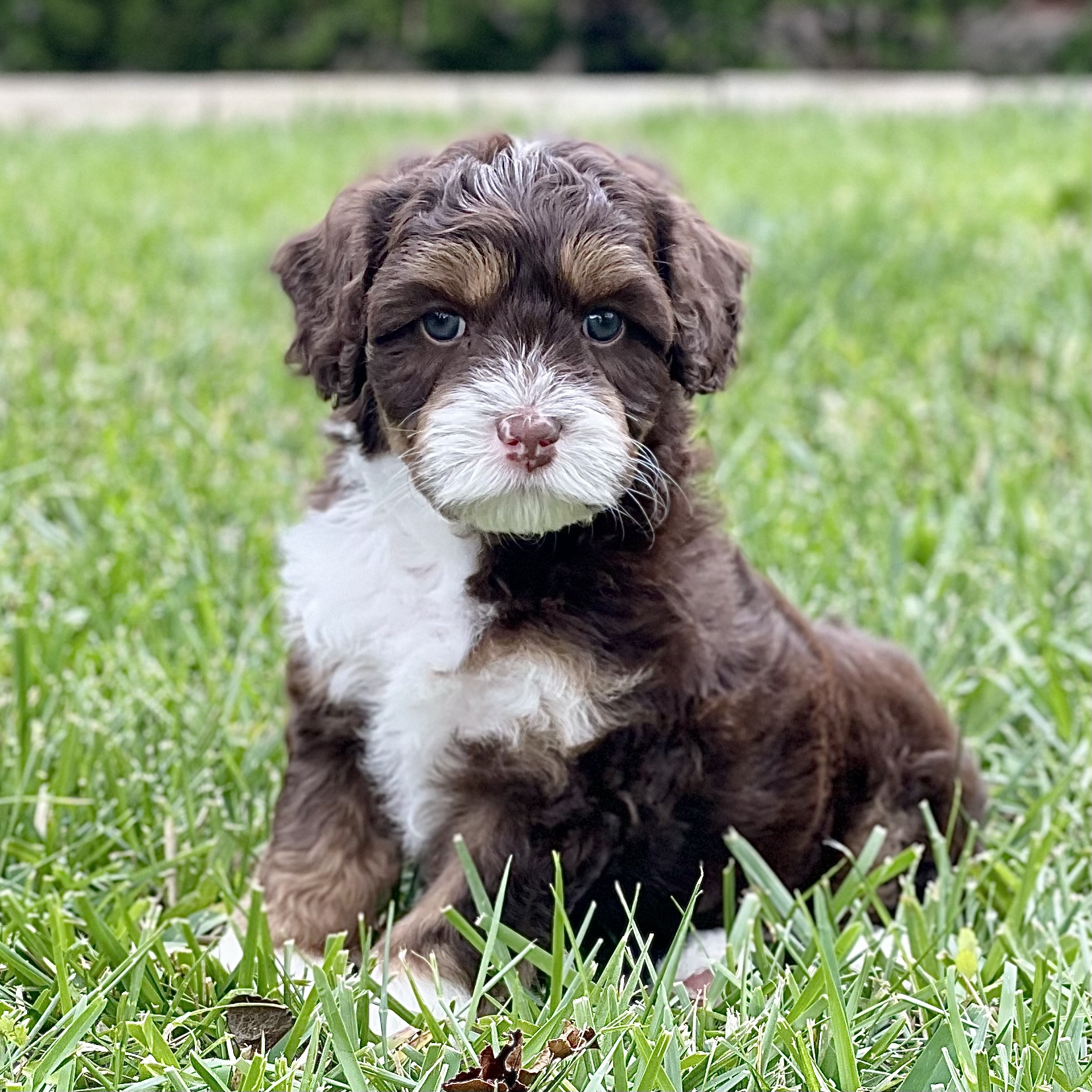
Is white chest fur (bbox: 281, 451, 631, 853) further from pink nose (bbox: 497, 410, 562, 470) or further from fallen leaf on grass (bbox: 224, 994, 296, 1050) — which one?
fallen leaf on grass (bbox: 224, 994, 296, 1050)

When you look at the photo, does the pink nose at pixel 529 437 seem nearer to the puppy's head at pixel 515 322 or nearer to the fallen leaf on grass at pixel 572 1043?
the puppy's head at pixel 515 322

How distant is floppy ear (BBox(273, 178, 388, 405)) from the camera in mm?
3021

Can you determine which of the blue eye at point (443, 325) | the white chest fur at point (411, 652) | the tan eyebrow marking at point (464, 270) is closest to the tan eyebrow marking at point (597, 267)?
the tan eyebrow marking at point (464, 270)

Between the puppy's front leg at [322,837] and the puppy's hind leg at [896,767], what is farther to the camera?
the puppy's hind leg at [896,767]

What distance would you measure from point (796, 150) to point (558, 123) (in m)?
3.37

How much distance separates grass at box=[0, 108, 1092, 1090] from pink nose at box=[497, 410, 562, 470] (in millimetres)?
910

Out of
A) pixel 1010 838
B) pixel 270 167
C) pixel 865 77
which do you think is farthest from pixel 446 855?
pixel 865 77

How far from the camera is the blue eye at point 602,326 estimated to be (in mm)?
2914

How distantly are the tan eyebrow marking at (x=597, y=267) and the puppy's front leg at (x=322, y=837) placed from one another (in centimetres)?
103

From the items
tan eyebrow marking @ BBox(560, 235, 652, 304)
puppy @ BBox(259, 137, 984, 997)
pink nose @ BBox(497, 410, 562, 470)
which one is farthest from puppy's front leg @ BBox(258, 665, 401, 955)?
tan eyebrow marking @ BBox(560, 235, 652, 304)

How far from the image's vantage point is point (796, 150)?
1282 cm

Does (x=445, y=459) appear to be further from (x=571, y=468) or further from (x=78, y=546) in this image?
(x=78, y=546)

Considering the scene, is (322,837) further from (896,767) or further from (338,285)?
(896,767)

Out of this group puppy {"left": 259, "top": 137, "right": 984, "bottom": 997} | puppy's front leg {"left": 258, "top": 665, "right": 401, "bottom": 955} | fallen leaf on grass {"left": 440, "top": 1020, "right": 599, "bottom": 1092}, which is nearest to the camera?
fallen leaf on grass {"left": 440, "top": 1020, "right": 599, "bottom": 1092}
